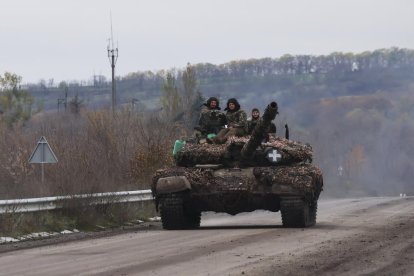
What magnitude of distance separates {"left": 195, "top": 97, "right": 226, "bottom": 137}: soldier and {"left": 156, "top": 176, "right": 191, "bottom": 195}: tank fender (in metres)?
2.19

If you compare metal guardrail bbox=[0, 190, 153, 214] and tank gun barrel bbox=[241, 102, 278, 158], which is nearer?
tank gun barrel bbox=[241, 102, 278, 158]

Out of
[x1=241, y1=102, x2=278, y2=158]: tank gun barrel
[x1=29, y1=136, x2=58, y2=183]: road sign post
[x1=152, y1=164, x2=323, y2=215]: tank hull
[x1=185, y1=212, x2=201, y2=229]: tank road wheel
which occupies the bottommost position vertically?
[x1=185, y1=212, x2=201, y2=229]: tank road wheel

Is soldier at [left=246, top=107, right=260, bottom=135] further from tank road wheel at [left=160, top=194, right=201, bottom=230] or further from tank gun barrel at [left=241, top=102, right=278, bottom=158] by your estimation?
tank road wheel at [left=160, top=194, right=201, bottom=230]

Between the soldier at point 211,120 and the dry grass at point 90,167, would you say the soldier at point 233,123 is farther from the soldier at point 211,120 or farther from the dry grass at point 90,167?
the dry grass at point 90,167

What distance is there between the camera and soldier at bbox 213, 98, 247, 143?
21812mm

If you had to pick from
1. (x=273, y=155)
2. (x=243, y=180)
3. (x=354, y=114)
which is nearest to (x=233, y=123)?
(x=273, y=155)

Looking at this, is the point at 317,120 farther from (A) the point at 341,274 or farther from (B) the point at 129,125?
(A) the point at 341,274

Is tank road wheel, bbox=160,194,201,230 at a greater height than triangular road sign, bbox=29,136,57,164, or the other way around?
triangular road sign, bbox=29,136,57,164

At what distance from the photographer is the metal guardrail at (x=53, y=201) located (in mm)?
20453

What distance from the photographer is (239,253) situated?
14719mm

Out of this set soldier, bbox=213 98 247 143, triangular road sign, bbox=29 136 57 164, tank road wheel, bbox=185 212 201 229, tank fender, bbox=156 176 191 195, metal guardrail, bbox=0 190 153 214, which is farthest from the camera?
triangular road sign, bbox=29 136 57 164

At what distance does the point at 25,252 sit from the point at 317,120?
54292mm

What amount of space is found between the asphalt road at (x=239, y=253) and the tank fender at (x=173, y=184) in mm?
784

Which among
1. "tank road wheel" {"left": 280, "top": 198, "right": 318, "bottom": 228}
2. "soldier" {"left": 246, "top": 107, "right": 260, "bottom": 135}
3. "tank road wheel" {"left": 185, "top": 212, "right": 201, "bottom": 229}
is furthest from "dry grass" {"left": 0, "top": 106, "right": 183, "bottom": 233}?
"tank road wheel" {"left": 280, "top": 198, "right": 318, "bottom": 228}
